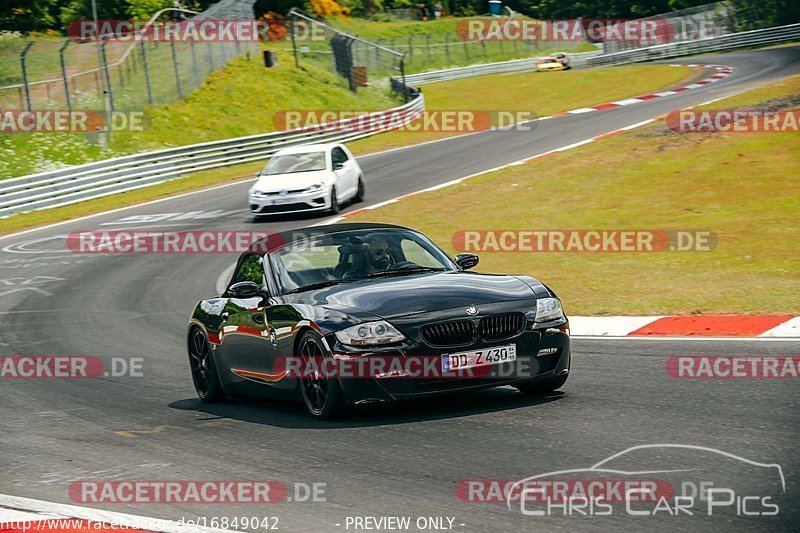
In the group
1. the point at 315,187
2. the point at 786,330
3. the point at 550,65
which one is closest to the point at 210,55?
the point at 315,187

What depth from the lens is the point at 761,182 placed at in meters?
21.5

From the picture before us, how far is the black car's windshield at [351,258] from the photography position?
28.9 feet

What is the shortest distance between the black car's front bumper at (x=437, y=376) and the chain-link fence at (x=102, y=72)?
2904 centimetres

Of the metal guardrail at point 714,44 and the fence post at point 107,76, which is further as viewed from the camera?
the metal guardrail at point 714,44

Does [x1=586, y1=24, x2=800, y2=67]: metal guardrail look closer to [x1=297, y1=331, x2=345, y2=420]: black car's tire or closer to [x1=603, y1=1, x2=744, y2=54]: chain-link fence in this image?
[x1=603, y1=1, x2=744, y2=54]: chain-link fence

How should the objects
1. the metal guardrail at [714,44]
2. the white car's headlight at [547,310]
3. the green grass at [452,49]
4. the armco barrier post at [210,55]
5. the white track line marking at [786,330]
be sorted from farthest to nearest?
the green grass at [452,49] < the metal guardrail at [714,44] < the armco barrier post at [210,55] < the white track line marking at [786,330] < the white car's headlight at [547,310]

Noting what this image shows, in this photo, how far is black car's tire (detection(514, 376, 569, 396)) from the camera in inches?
328

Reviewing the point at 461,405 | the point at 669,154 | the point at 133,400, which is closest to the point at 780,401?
the point at 461,405

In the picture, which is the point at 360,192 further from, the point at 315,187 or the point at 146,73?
the point at 146,73

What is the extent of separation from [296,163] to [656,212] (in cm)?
865

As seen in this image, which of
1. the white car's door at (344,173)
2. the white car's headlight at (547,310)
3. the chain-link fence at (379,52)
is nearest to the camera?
the white car's headlight at (547,310)

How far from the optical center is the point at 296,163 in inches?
1018

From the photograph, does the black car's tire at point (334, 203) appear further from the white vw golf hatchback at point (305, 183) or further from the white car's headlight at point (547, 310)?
the white car's headlight at point (547, 310)

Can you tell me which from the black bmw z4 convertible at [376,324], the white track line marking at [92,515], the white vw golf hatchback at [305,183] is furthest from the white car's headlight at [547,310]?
the white vw golf hatchback at [305,183]
